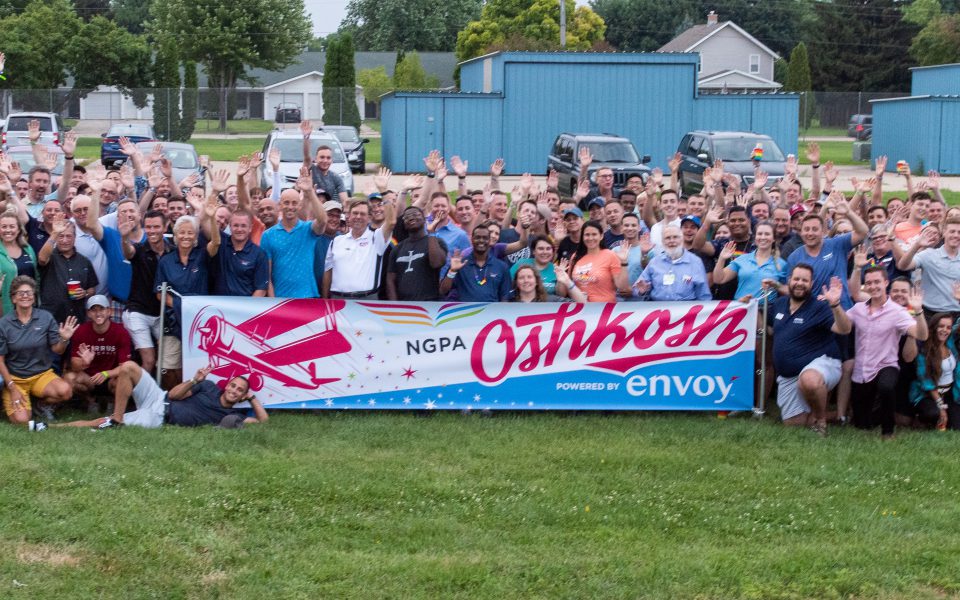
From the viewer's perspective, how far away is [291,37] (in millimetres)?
65562

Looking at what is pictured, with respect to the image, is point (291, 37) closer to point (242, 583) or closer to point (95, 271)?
point (95, 271)

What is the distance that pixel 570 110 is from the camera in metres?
34.2

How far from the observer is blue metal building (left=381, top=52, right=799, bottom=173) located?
34125 mm

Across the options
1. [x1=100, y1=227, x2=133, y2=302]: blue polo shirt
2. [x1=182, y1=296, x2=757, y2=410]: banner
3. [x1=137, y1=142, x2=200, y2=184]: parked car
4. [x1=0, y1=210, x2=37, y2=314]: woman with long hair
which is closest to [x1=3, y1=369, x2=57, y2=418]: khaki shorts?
[x1=0, y1=210, x2=37, y2=314]: woman with long hair

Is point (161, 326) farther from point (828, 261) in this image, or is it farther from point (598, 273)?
point (828, 261)

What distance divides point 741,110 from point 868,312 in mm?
25693

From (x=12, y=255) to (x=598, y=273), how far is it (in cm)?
511

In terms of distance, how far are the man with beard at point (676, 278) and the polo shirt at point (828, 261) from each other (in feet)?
2.61

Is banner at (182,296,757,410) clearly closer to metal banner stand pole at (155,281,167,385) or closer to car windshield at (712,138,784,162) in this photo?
metal banner stand pole at (155,281,167,385)

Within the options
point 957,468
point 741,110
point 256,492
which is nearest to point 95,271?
point 256,492

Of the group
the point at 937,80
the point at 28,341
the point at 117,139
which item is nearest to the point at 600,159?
the point at 117,139

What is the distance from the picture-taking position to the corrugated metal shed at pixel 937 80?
40969 mm

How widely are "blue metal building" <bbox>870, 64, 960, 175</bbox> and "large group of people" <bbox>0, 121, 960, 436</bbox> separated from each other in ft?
81.4

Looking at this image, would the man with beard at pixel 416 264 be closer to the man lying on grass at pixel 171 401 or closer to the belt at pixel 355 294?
the belt at pixel 355 294
